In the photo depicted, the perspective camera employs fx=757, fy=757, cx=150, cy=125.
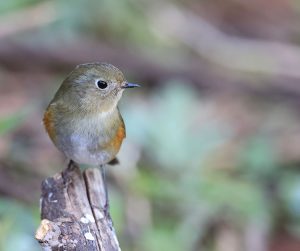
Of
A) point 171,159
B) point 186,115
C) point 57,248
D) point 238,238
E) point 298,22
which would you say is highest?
point 298,22

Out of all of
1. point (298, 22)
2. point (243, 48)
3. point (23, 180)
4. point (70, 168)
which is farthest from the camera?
point (298, 22)

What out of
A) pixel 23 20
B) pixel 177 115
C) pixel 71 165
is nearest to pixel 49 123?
pixel 71 165

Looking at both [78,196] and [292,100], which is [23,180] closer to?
[78,196]

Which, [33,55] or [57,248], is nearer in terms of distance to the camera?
[57,248]

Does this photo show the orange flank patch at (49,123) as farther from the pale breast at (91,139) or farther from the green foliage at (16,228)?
the green foliage at (16,228)

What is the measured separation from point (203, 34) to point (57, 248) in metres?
5.76

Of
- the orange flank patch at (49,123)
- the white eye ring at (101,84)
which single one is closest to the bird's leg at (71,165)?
the orange flank patch at (49,123)

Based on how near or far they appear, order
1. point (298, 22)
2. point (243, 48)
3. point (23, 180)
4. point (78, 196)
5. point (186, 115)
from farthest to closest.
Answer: point (298, 22) → point (243, 48) → point (186, 115) → point (23, 180) → point (78, 196)

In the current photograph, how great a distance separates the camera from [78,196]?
3938 millimetres

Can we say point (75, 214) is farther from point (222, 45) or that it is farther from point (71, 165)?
point (222, 45)

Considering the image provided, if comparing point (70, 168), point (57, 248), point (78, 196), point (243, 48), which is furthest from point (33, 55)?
point (57, 248)

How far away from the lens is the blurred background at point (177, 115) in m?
5.91

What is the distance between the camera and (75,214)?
3682 mm

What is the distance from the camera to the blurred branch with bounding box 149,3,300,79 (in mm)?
8406
